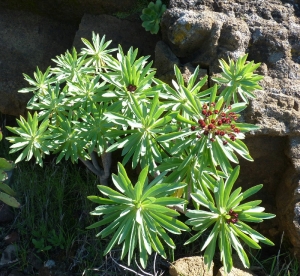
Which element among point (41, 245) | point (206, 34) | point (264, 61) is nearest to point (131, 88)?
point (206, 34)

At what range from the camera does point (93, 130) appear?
281 centimetres

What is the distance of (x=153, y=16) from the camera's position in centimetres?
357

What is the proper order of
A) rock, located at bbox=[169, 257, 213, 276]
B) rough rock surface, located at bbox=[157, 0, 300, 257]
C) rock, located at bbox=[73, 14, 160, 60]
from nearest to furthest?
rock, located at bbox=[169, 257, 213, 276] → rough rock surface, located at bbox=[157, 0, 300, 257] → rock, located at bbox=[73, 14, 160, 60]

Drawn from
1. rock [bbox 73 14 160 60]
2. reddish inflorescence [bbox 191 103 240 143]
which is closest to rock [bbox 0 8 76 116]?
rock [bbox 73 14 160 60]

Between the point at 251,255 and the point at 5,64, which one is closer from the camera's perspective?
the point at 251,255

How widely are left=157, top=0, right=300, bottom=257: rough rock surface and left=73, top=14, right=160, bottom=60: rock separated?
1.26ft

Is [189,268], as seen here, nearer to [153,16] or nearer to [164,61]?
[164,61]

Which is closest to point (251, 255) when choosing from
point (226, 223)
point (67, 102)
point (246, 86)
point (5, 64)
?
point (226, 223)

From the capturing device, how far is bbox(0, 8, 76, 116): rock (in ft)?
12.9

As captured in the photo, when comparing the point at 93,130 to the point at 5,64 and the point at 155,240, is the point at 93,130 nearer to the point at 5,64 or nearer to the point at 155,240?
the point at 155,240

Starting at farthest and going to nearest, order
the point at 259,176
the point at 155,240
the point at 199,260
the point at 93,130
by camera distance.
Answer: the point at 259,176
the point at 199,260
the point at 93,130
the point at 155,240

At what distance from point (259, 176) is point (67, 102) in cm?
139

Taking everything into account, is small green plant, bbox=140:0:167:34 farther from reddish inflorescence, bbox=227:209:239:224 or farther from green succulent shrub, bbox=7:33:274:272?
reddish inflorescence, bbox=227:209:239:224

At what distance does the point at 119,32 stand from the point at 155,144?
1459 millimetres
